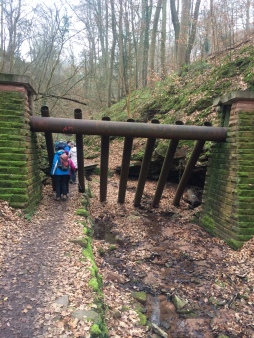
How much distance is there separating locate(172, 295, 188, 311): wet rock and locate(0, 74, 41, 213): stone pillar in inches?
138

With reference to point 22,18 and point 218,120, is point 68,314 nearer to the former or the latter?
point 218,120

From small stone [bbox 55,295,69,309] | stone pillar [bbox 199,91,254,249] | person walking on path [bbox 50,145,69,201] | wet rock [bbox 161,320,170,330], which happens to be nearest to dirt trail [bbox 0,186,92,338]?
small stone [bbox 55,295,69,309]

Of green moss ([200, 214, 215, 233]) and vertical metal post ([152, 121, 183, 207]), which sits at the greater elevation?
vertical metal post ([152, 121, 183, 207])

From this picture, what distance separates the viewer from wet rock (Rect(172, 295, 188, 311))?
4.55 metres

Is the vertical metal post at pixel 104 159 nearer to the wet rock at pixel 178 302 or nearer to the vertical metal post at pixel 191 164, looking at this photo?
the vertical metal post at pixel 191 164

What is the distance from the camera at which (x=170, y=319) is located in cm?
431

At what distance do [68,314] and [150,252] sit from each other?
144 inches

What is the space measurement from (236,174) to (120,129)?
2866 millimetres

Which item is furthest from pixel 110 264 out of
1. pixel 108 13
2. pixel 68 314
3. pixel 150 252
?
pixel 108 13

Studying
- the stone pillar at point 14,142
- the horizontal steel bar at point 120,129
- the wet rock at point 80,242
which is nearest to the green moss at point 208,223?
the horizontal steel bar at point 120,129

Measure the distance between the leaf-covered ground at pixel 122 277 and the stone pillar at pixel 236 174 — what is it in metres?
0.36

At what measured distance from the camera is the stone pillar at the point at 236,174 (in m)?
6.12

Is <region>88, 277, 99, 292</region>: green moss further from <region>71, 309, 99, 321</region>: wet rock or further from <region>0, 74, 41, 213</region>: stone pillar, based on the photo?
<region>0, 74, 41, 213</region>: stone pillar

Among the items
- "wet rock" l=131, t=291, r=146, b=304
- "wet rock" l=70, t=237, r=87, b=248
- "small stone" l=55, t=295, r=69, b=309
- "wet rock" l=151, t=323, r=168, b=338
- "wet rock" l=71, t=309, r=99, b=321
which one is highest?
"wet rock" l=71, t=309, r=99, b=321
